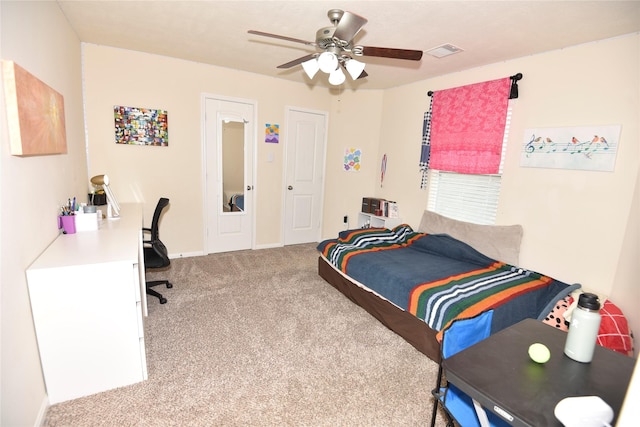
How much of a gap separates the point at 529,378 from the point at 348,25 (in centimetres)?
197

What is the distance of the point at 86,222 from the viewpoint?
243cm

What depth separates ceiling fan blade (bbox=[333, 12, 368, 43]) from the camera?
1821 mm

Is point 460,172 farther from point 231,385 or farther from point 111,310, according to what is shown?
point 111,310

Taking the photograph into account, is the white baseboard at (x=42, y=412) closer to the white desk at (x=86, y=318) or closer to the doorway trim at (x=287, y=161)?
the white desk at (x=86, y=318)

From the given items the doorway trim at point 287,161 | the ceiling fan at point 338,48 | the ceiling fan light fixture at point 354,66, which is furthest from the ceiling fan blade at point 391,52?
the doorway trim at point 287,161

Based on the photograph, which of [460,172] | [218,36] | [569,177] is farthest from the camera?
[460,172]

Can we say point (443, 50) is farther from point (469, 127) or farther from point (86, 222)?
point (86, 222)

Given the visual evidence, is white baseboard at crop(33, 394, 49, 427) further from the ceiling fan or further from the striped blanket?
the ceiling fan

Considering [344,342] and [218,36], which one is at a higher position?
[218,36]

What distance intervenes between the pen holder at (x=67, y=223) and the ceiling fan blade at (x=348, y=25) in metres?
2.28

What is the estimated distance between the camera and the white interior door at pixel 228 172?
13.5ft

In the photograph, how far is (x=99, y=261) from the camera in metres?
1.78

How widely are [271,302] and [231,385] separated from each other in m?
1.12

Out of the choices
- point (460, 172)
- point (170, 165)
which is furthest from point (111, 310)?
point (460, 172)
